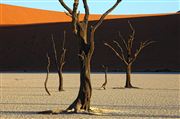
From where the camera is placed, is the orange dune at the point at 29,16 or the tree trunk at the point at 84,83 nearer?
the tree trunk at the point at 84,83

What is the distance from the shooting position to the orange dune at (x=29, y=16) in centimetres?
9371

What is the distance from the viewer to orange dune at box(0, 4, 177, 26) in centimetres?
9371

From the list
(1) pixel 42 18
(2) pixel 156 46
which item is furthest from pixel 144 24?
(1) pixel 42 18

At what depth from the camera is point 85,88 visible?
1130 cm

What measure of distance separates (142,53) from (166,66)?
3.83 m

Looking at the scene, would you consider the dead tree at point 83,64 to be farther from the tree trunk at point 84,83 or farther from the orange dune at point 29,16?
the orange dune at point 29,16

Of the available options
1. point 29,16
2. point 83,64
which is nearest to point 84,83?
point 83,64

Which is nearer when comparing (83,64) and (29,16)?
(83,64)

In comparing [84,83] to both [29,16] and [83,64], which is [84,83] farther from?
[29,16]

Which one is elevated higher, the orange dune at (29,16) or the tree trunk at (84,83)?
the orange dune at (29,16)

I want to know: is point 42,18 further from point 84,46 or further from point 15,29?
point 84,46

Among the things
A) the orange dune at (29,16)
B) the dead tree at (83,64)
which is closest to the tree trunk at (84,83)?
the dead tree at (83,64)

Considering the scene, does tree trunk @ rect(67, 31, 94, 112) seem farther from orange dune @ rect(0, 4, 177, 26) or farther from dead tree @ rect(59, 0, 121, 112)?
orange dune @ rect(0, 4, 177, 26)

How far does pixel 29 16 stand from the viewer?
99.1 m
